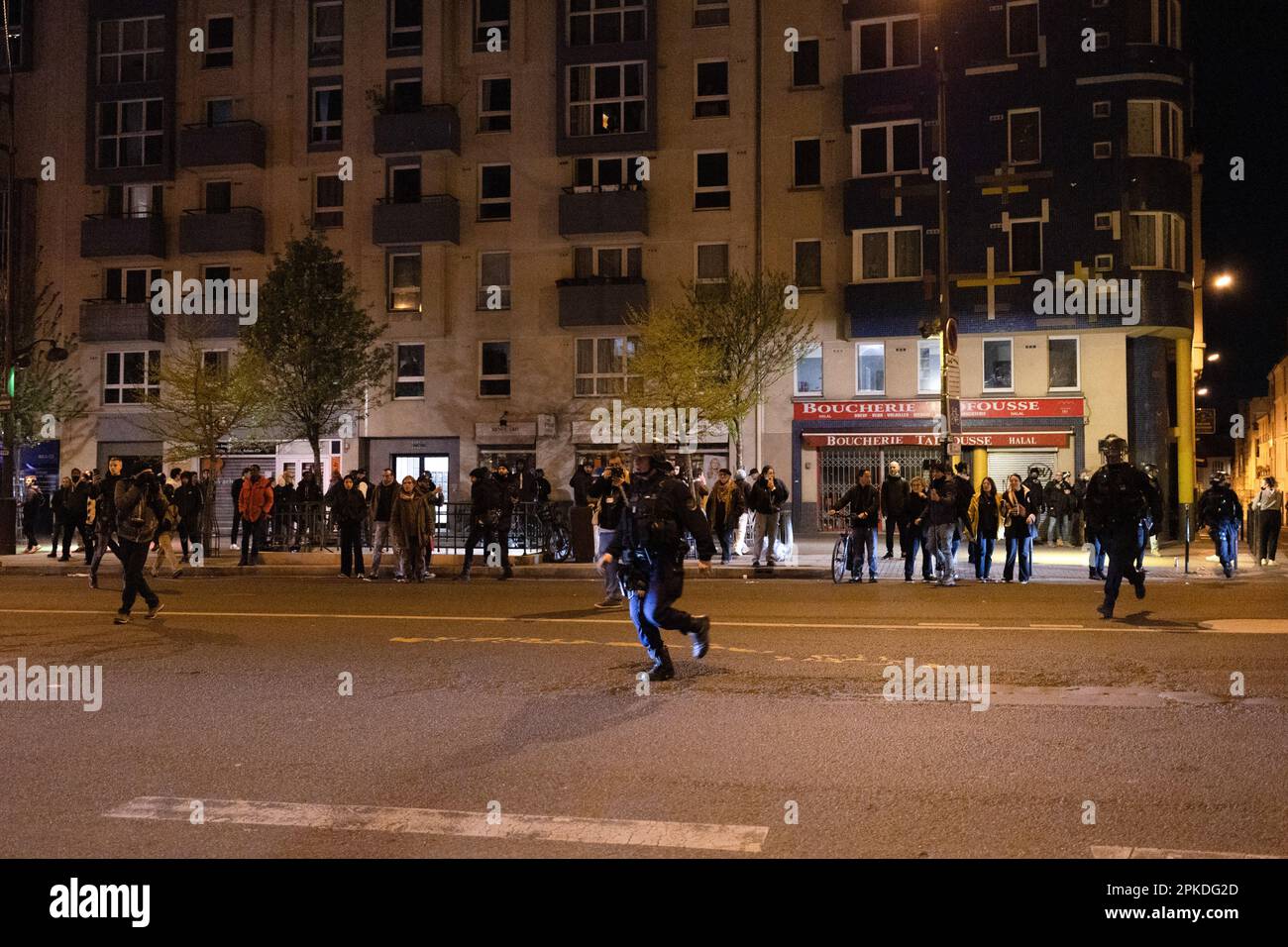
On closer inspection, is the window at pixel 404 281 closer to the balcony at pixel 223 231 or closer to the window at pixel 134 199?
the balcony at pixel 223 231

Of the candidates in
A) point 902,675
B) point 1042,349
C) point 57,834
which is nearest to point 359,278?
point 1042,349

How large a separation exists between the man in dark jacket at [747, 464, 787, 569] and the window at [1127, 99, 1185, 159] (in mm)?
16501

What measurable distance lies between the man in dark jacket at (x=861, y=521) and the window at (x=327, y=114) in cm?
2421

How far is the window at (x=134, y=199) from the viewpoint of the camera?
1421 inches

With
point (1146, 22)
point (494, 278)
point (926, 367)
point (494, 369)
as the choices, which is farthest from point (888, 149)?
point (494, 369)

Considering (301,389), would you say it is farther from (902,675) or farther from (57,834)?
(57,834)

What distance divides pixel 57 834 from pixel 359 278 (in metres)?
31.1

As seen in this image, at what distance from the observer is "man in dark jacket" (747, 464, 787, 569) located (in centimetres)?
1941

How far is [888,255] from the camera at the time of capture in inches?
1241

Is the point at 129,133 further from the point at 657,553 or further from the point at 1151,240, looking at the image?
the point at 657,553

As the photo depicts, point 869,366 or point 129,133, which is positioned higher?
point 129,133

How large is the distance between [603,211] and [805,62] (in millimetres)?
7130

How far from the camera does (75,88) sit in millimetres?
36438

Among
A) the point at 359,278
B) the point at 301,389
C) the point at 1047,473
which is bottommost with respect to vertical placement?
the point at 1047,473
